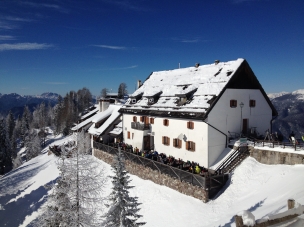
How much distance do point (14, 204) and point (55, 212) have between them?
26.7 metres

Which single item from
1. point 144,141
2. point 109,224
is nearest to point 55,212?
point 109,224

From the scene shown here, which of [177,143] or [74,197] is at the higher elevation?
[177,143]

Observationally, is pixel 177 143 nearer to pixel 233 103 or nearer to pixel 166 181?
pixel 166 181

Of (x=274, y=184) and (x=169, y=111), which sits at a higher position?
(x=169, y=111)

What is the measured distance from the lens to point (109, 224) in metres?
13.9

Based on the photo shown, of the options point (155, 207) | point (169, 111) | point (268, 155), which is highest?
point (169, 111)

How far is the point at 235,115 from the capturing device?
2480 cm

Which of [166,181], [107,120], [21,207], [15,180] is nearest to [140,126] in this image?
[166,181]

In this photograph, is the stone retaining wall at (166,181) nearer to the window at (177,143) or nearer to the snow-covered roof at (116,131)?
the window at (177,143)

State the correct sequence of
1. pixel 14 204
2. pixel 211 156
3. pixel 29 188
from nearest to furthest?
1. pixel 211 156
2. pixel 14 204
3. pixel 29 188

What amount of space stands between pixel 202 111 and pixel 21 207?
87.0 feet

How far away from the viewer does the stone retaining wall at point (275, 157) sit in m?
18.3

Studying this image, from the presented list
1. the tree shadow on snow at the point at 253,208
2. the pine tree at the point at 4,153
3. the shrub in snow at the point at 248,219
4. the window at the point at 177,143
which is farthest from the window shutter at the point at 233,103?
the pine tree at the point at 4,153

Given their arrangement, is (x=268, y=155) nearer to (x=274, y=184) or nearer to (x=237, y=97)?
(x=274, y=184)
